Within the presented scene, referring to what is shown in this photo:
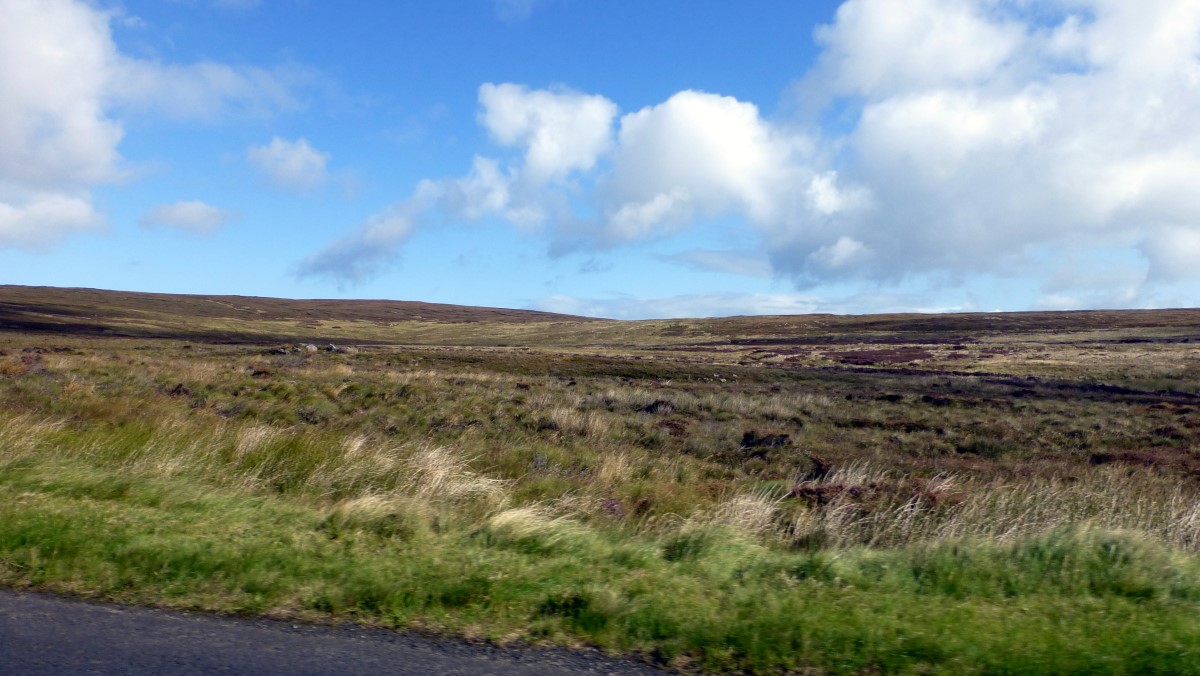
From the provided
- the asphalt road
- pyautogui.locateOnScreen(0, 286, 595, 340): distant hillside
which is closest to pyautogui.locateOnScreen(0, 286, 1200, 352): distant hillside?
pyautogui.locateOnScreen(0, 286, 595, 340): distant hillside

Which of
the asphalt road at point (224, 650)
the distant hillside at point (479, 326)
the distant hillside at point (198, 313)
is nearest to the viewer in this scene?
the asphalt road at point (224, 650)

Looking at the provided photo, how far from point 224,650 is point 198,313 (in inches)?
5472

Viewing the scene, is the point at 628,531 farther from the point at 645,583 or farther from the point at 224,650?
the point at 224,650

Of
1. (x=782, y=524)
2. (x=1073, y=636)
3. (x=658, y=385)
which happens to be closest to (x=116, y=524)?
(x=782, y=524)

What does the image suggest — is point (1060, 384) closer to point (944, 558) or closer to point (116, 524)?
point (944, 558)

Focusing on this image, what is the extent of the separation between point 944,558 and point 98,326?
3985 inches

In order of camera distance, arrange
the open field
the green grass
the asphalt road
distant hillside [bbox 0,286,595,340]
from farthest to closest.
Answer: distant hillside [bbox 0,286,595,340], the open field, the green grass, the asphalt road

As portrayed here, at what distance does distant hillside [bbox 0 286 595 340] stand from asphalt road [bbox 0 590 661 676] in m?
88.5

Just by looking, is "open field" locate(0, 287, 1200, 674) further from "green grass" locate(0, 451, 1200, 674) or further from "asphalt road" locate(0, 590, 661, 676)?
"asphalt road" locate(0, 590, 661, 676)

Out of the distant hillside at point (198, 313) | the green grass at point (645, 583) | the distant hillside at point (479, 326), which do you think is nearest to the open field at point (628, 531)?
the green grass at point (645, 583)

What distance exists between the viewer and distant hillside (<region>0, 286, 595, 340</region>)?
302 feet

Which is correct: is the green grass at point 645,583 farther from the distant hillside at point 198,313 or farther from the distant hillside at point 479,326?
the distant hillside at point 198,313

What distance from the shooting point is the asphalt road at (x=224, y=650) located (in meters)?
4.27

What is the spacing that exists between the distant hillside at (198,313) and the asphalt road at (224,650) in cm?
8855
